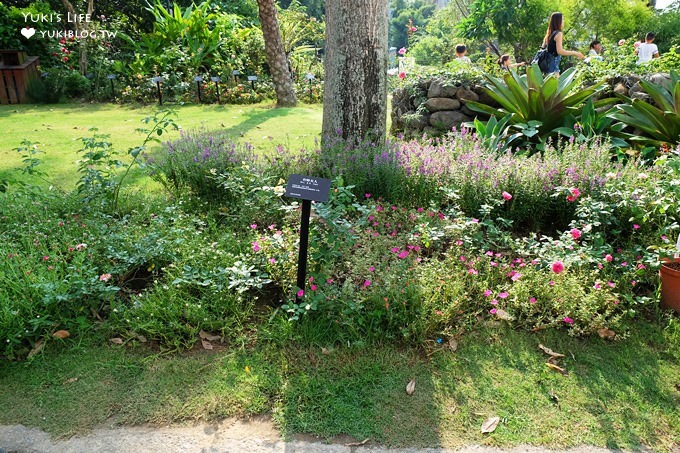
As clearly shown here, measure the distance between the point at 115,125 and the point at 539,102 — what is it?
23.3 ft

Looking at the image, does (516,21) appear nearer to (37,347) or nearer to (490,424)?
(490,424)

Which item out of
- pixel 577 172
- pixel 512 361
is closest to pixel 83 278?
pixel 512 361

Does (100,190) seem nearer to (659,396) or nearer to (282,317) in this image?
(282,317)

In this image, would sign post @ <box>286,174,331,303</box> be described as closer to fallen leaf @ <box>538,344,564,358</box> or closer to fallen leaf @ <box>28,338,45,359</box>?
fallen leaf @ <box>538,344,564,358</box>

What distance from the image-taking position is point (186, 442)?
2.28 meters

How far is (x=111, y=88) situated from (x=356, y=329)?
11.3 metres

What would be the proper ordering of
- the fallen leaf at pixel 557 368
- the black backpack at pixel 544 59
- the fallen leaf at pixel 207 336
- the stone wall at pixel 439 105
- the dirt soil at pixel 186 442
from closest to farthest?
the dirt soil at pixel 186 442 < the fallen leaf at pixel 557 368 < the fallen leaf at pixel 207 336 < the stone wall at pixel 439 105 < the black backpack at pixel 544 59

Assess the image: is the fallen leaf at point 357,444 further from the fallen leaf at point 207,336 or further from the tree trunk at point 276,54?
the tree trunk at point 276,54

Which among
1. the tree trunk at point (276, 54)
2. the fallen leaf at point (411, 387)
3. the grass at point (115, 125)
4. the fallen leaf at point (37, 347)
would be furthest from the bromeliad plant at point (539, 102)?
the tree trunk at point (276, 54)

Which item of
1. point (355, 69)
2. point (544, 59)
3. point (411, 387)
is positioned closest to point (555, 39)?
point (544, 59)

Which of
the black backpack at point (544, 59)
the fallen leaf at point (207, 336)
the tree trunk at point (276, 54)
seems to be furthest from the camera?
the tree trunk at point (276, 54)

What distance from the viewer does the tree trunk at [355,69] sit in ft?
16.4

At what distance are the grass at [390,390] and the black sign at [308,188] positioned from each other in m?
0.88

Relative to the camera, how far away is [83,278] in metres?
3.11
